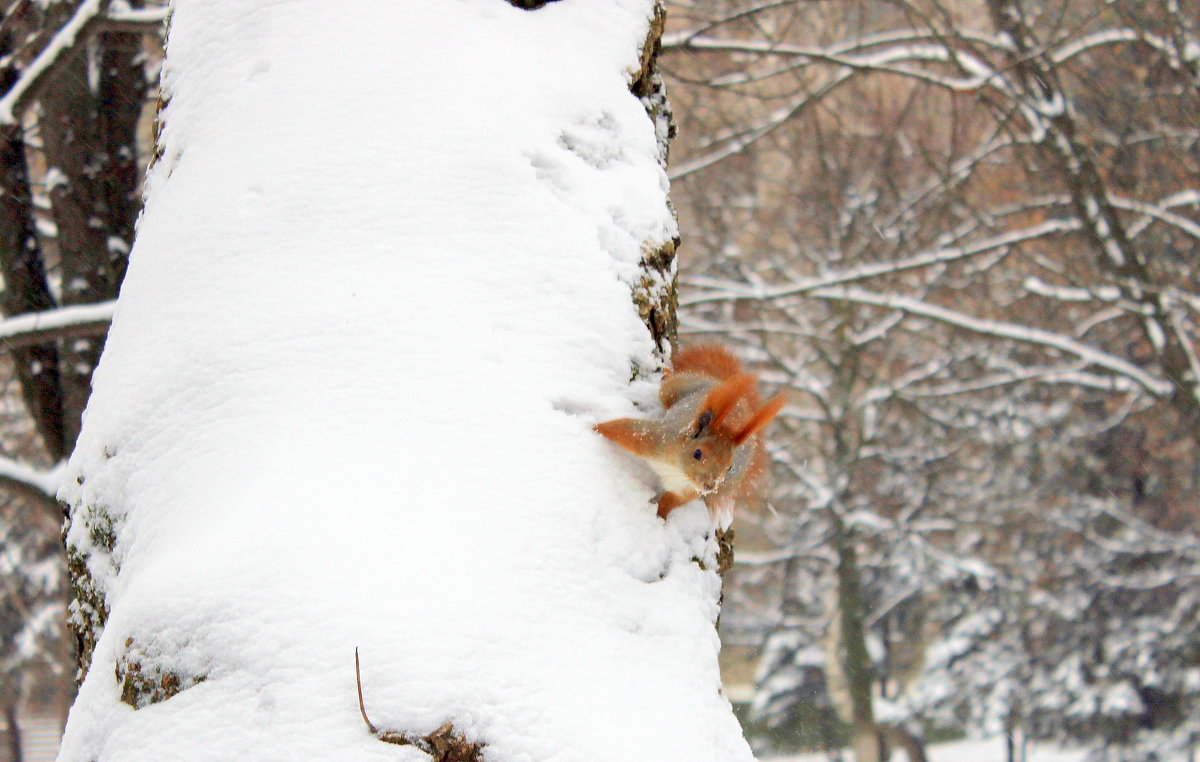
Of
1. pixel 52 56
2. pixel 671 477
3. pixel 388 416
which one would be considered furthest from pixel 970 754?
pixel 388 416

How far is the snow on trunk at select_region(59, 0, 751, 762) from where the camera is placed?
1442mm

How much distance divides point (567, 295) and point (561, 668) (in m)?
0.70

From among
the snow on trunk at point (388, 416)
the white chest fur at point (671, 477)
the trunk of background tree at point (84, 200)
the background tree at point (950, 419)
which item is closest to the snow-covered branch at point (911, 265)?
the background tree at point (950, 419)

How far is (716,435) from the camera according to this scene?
73.5 inches

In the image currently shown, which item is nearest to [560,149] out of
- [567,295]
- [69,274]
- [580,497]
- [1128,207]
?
[567,295]

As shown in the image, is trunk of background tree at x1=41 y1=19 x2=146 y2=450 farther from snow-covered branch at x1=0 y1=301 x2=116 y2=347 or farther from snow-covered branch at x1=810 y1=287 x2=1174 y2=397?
snow-covered branch at x1=810 y1=287 x2=1174 y2=397

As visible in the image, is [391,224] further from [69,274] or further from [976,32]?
[976,32]

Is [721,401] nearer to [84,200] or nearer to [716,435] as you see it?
[716,435]

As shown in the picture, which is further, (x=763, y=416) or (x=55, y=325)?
(x=55, y=325)

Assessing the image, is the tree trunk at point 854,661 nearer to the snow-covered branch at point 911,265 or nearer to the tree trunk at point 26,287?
the snow-covered branch at point 911,265

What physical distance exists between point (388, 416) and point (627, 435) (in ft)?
1.39

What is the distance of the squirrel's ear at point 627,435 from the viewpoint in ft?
6.01

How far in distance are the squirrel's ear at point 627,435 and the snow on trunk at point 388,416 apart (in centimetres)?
3

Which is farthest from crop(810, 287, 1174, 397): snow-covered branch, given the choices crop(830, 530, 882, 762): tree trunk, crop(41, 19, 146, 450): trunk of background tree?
crop(830, 530, 882, 762): tree trunk
